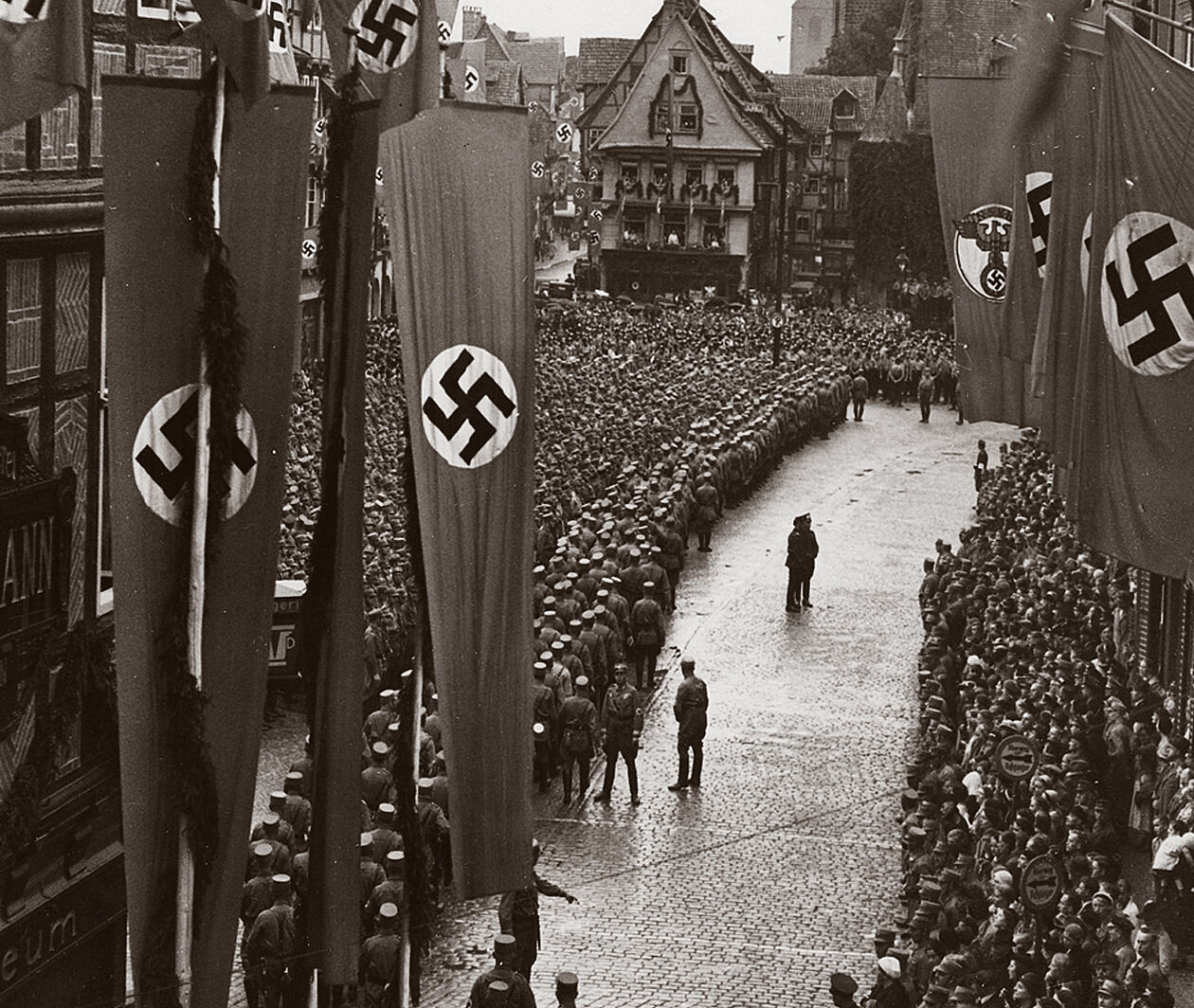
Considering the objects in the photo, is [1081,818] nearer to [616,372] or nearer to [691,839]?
[691,839]

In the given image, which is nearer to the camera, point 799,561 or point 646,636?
point 646,636

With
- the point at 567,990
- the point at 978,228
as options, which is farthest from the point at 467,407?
the point at 978,228

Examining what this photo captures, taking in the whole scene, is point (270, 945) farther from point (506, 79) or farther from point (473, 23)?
point (506, 79)

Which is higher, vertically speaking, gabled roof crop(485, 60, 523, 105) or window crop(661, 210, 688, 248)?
gabled roof crop(485, 60, 523, 105)

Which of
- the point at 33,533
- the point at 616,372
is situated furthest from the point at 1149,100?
the point at 616,372

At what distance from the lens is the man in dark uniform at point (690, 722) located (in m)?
24.7

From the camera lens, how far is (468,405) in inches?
489

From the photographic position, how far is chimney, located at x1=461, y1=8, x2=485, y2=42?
6144 centimetres

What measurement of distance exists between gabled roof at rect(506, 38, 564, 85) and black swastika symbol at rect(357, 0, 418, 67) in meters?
132

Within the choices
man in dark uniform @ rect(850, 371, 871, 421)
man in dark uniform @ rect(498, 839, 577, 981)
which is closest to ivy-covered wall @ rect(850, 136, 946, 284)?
man in dark uniform @ rect(850, 371, 871, 421)

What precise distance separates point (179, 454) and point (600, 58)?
9401cm

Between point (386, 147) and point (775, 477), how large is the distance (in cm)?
3565

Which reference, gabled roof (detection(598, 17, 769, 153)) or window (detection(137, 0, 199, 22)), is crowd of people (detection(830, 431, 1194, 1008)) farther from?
gabled roof (detection(598, 17, 769, 153))

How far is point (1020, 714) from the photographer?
2252cm
